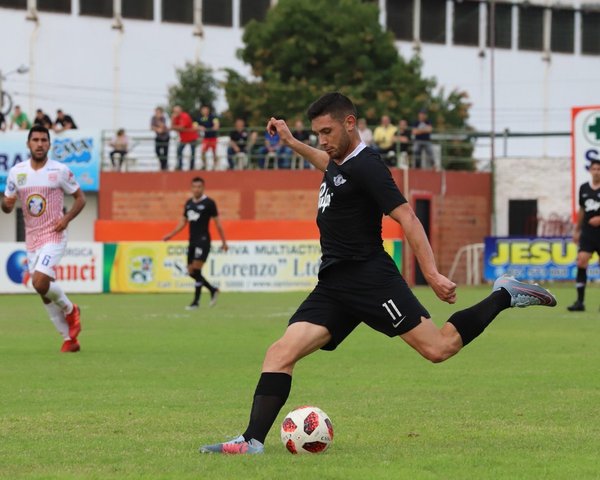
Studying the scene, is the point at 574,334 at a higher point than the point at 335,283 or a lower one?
lower

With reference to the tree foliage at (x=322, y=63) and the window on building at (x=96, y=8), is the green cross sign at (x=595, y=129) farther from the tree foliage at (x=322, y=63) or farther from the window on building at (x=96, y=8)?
the window on building at (x=96, y=8)

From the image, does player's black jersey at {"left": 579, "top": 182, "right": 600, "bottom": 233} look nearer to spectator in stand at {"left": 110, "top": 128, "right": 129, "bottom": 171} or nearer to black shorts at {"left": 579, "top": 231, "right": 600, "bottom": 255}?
black shorts at {"left": 579, "top": 231, "right": 600, "bottom": 255}

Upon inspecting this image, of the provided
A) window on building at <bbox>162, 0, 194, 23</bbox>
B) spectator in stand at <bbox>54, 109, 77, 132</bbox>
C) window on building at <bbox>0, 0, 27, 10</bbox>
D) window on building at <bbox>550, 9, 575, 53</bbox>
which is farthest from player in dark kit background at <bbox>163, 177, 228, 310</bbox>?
window on building at <bbox>550, 9, 575, 53</bbox>

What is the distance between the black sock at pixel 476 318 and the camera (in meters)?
8.52

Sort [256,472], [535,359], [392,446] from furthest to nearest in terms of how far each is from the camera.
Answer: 1. [535,359]
2. [392,446]
3. [256,472]

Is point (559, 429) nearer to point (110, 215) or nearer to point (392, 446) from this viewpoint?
point (392, 446)

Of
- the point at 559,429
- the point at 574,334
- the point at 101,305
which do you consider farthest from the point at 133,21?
the point at 559,429

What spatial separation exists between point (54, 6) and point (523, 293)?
52.8 meters

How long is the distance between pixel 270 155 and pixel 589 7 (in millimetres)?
37081

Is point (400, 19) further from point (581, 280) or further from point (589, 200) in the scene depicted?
point (589, 200)

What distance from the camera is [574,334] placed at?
18.0m

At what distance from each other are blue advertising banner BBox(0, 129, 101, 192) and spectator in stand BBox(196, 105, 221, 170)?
123 inches

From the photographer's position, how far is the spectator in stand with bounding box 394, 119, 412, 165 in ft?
127

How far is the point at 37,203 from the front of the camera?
1507 centimetres
